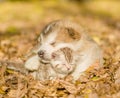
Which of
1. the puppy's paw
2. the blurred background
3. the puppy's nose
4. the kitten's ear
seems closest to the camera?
the puppy's nose

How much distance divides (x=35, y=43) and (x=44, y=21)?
201 inches

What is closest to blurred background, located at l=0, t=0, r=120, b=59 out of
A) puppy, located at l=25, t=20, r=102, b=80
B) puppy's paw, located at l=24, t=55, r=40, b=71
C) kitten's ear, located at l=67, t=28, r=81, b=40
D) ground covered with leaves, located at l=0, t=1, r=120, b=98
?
ground covered with leaves, located at l=0, t=1, r=120, b=98

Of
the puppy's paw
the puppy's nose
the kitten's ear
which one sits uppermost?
the kitten's ear

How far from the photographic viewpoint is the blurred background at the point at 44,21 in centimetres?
816

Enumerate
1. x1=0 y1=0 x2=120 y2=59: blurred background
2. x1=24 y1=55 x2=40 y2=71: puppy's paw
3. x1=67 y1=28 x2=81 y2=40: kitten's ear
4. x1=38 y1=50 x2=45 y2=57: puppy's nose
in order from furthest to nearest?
1. x1=0 y1=0 x2=120 y2=59: blurred background
2. x1=24 y1=55 x2=40 y2=71: puppy's paw
3. x1=67 y1=28 x2=81 y2=40: kitten's ear
4. x1=38 y1=50 x2=45 y2=57: puppy's nose

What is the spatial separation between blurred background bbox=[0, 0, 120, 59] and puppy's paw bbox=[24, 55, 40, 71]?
1.85ft

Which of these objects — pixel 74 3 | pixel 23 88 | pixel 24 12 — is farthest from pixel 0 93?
pixel 74 3

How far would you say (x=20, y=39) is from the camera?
28.4 ft

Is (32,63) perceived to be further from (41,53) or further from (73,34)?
(73,34)

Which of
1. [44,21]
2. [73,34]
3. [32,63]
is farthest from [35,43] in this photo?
[44,21]

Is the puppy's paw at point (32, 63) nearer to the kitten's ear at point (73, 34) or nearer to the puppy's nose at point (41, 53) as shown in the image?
the puppy's nose at point (41, 53)

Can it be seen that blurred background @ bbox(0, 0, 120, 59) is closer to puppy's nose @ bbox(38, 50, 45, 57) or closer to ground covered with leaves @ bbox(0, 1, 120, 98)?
ground covered with leaves @ bbox(0, 1, 120, 98)

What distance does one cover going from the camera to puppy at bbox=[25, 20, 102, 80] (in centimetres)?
562

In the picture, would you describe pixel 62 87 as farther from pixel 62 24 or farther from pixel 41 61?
pixel 62 24
